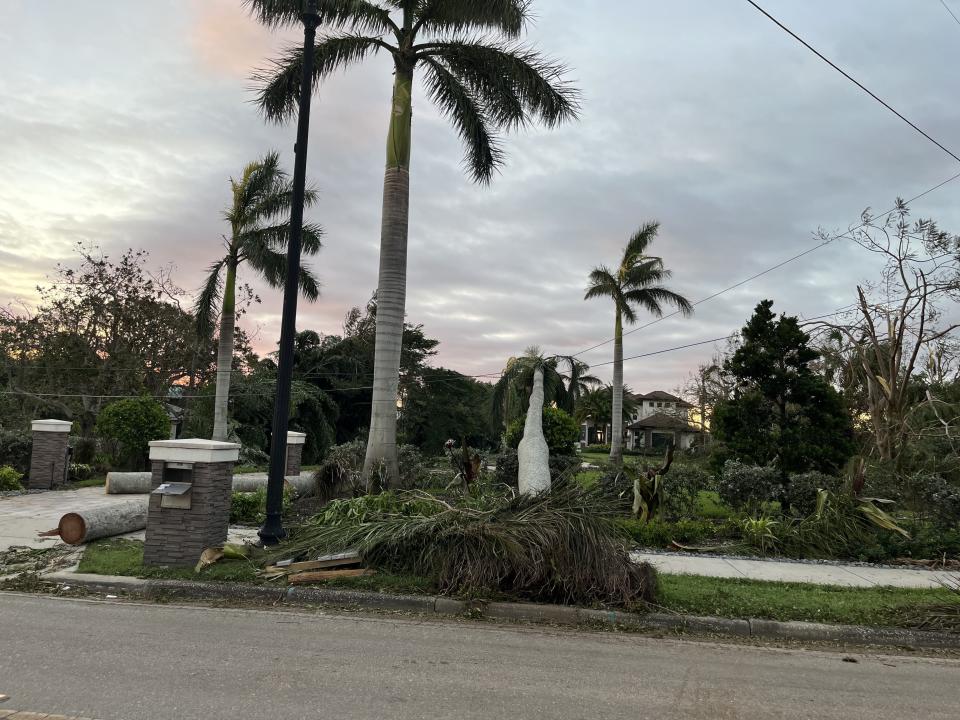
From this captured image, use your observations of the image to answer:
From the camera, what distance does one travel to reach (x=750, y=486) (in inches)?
459

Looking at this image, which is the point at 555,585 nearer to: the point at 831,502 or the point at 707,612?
the point at 707,612

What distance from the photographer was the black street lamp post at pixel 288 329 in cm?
849

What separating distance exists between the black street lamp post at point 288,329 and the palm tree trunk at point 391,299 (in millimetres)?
3182

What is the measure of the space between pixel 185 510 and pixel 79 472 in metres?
13.5

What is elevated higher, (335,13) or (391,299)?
(335,13)

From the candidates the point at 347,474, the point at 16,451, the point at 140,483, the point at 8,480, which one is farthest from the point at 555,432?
the point at 16,451

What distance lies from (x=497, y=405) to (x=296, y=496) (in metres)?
6.74

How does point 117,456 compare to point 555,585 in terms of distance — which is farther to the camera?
point 117,456

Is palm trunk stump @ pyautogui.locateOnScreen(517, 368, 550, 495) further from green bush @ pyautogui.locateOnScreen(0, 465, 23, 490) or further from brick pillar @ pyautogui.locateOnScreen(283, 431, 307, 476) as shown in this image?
green bush @ pyautogui.locateOnScreen(0, 465, 23, 490)

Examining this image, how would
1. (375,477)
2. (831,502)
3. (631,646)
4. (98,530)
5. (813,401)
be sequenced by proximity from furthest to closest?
(813,401), (375,477), (831,502), (98,530), (631,646)

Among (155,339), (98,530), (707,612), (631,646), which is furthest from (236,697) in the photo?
(155,339)

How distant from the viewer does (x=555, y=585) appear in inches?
Result: 268

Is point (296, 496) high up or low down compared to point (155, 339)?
down

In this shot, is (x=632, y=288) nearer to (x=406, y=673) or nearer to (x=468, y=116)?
(x=468, y=116)
